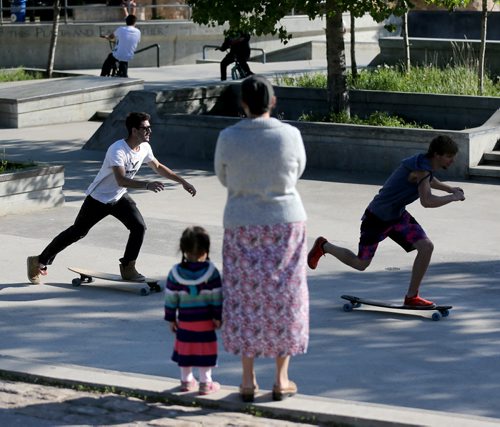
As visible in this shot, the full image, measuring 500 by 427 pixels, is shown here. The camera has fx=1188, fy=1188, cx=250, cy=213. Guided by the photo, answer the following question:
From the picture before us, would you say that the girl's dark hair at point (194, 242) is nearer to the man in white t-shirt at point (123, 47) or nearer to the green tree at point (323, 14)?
the green tree at point (323, 14)

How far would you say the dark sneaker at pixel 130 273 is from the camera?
10.0m

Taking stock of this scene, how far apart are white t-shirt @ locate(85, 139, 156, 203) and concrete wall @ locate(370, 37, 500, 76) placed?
1259 cm

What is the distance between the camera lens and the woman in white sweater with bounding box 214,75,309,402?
6.68 meters

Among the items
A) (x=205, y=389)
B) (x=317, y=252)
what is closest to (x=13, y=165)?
(x=317, y=252)

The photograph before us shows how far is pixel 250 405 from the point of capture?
6.91 m

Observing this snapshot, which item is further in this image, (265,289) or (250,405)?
(250,405)

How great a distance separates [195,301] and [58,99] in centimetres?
1575

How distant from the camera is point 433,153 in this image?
8.74m

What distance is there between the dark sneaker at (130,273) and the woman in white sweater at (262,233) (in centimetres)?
329

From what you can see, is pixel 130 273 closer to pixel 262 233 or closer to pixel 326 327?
pixel 326 327

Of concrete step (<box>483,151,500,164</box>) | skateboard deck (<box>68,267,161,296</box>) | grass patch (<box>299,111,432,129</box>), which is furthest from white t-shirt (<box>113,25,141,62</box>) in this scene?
skateboard deck (<box>68,267,161,296</box>)

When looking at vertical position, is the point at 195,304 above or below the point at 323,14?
below

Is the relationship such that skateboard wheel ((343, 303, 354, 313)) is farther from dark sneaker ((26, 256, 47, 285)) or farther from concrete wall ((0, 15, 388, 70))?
concrete wall ((0, 15, 388, 70))

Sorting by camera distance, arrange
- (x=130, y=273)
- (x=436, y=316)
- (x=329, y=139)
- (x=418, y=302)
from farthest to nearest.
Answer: (x=329, y=139) < (x=130, y=273) < (x=418, y=302) < (x=436, y=316)
